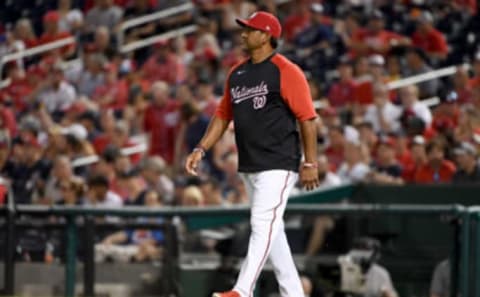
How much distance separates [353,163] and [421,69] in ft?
8.72

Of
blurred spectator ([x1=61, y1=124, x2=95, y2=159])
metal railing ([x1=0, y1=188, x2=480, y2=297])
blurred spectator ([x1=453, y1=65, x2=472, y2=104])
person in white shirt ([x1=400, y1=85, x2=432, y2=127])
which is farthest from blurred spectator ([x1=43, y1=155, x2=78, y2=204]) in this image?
blurred spectator ([x1=453, y1=65, x2=472, y2=104])

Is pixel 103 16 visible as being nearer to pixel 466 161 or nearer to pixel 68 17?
pixel 68 17

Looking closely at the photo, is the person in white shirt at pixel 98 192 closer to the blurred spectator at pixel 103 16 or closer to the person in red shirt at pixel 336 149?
the person in red shirt at pixel 336 149

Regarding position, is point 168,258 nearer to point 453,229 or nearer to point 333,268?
point 333,268

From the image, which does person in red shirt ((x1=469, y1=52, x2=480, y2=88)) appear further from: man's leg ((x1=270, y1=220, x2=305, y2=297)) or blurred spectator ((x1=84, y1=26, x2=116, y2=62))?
man's leg ((x1=270, y1=220, x2=305, y2=297))

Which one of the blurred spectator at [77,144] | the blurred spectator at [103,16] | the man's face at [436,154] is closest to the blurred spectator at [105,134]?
the blurred spectator at [77,144]

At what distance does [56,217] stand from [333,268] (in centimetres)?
206

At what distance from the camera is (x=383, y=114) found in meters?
14.7

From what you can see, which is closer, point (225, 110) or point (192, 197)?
point (225, 110)

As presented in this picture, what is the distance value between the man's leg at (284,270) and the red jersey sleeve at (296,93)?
654mm

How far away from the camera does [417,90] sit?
51.3 feet

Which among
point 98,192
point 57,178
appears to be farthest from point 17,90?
point 98,192

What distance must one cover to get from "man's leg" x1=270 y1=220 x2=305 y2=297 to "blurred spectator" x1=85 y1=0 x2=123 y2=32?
11210 mm

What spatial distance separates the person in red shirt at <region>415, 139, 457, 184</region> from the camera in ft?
41.8
